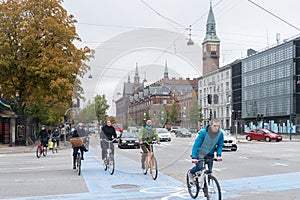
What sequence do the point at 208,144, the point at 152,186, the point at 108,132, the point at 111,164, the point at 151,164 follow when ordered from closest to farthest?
the point at 208,144 < the point at 152,186 < the point at 151,164 < the point at 111,164 < the point at 108,132

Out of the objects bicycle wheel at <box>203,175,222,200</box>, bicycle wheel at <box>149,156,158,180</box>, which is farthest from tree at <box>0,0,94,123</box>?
bicycle wheel at <box>203,175,222,200</box>

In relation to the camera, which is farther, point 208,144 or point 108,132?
point 108,132

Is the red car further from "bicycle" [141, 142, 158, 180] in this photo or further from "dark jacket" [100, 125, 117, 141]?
"bicycle" [141, 142, 158, 180]

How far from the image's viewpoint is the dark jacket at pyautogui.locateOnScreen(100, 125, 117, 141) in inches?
533

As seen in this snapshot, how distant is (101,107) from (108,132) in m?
1.13

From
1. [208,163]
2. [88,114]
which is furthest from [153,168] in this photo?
[208,163]

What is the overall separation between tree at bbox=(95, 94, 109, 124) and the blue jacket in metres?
4.94

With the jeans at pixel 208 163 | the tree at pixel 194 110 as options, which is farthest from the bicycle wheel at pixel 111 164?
the jeans at pixel 208 163

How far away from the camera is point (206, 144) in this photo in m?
8.20

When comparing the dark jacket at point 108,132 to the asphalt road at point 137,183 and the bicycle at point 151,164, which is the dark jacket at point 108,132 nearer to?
the asphalt road at point 137,183

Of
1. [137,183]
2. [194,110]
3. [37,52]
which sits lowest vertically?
[137,183]

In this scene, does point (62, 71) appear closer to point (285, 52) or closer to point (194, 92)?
point (194, 92)

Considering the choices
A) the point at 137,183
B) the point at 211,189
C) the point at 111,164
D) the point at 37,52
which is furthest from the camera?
the point at 37,52

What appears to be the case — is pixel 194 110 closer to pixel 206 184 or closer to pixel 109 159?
pixel 109 159
